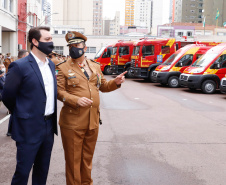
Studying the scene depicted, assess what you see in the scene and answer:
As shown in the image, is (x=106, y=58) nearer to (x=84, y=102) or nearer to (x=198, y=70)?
(x=198, y=70)

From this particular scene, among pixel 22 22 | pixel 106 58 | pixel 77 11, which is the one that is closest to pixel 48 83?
pixel 106 58

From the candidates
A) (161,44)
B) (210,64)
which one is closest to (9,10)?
(161,44)

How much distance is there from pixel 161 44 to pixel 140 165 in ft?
63.0

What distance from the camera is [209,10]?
384 ft

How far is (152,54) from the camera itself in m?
23.8

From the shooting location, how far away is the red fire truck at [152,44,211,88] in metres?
20.1

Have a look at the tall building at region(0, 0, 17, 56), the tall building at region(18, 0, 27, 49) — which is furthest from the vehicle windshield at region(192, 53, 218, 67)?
the tall building at region(18, 0, 27, 49)

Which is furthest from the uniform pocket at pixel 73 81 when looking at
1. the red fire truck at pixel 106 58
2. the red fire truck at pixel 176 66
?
the red fire truck at pixel 106 58

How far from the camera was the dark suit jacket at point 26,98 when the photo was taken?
3.20 meters

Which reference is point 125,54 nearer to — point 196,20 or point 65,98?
point 65,98

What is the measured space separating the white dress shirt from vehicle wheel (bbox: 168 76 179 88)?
56.1ft

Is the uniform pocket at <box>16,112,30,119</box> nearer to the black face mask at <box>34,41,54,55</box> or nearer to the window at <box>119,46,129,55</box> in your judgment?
the black face mask at <box>34,41,54,55</box>

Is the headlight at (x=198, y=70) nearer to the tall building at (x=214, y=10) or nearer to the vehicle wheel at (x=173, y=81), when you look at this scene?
the vehicle wheel at (x=173, y=81)

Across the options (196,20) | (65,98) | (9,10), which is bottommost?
(65,98)
